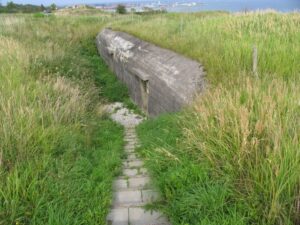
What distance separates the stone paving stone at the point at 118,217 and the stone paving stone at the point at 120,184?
55 centimetres

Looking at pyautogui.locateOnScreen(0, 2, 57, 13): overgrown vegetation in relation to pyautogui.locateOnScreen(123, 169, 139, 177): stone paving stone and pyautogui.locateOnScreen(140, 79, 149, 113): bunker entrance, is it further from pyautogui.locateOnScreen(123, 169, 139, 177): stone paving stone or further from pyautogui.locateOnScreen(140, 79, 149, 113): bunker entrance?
pyautogui.locateOnScreen(123, 169, 139, 177): stone paving stone

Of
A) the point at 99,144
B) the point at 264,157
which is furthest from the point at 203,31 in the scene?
the point at 264,157

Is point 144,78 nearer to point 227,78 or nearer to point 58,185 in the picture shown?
point 227,78

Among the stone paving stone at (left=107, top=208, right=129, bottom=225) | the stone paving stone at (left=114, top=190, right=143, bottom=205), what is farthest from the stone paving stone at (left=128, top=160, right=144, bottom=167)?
the stone paving stone at (left=107, top=208, right=129, bottom=225)

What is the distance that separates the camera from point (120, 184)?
4.26 metres

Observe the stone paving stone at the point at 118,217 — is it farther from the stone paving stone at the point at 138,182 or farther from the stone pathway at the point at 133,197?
the stone paving stone at the point at 138,182

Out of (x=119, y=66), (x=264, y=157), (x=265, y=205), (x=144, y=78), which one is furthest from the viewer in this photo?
(x=119, y=66)

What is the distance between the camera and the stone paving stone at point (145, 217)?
3377 millimetres

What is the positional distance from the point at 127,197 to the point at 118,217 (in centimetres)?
43

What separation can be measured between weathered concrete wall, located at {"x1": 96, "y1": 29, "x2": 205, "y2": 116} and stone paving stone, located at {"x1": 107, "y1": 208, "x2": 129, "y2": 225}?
3.44 metres

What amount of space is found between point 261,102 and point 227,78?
2082 mm

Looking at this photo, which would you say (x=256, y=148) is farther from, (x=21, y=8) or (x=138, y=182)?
(x=21, y=8)

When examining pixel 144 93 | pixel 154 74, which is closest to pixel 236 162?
pixel 154 74

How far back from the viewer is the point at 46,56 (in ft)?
34.3
